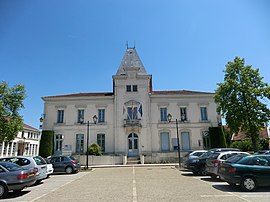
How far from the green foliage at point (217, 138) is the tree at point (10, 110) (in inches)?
905

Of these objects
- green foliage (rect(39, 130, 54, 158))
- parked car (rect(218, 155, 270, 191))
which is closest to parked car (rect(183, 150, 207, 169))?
parked car (rect(218, 155, 270, 191))

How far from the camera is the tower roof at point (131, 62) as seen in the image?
1287 inches

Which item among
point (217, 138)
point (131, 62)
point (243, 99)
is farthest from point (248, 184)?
point (131, 62)

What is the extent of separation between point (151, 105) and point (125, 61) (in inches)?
366

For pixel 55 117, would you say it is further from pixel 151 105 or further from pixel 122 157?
pixel 151 105

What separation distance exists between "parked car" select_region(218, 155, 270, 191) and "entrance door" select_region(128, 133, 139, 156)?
2034 cm

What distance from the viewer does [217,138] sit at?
28016mm

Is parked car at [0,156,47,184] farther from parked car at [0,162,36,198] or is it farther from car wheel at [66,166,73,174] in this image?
car wheel at [66,166,73,174]

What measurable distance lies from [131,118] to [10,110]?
14.5 meters

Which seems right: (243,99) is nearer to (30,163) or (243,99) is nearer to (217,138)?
(217,138)

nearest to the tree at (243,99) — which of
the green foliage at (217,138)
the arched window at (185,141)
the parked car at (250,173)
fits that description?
the green foliage at (217,138)

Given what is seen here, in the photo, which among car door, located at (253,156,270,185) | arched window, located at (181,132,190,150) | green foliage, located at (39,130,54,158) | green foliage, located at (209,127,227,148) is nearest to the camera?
car door, located at (253,156,270,185)

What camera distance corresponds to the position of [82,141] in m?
29.2

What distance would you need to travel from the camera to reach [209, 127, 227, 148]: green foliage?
2783 cm
